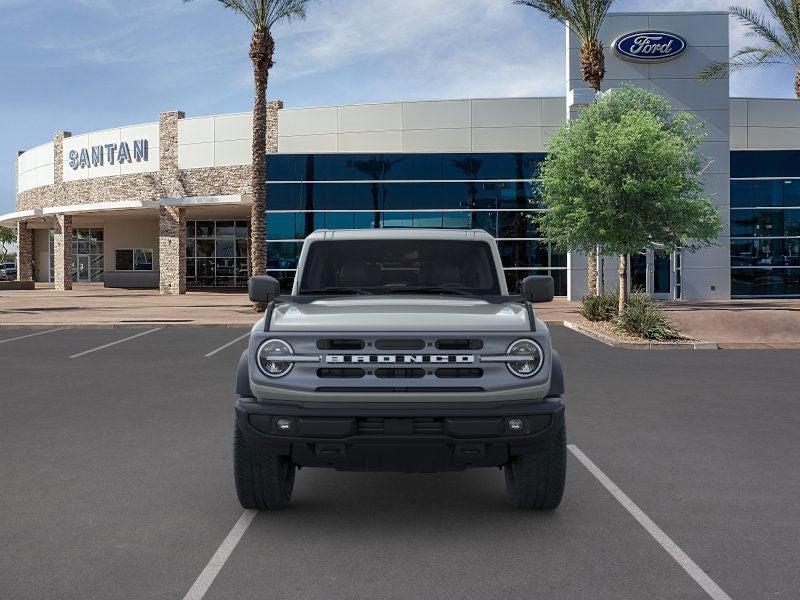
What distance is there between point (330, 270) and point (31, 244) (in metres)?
57.2

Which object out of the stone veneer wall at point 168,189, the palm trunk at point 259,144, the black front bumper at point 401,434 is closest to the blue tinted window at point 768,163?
the stone veneer wall at point 168,189

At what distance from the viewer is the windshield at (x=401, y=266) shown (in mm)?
6496

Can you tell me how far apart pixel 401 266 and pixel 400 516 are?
206 cm

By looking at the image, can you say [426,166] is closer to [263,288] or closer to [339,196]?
[339,196]

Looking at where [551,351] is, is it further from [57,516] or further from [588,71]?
[588,71]

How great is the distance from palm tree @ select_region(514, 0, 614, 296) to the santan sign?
80.7 ft

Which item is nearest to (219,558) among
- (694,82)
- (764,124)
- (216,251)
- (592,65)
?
(592,65)

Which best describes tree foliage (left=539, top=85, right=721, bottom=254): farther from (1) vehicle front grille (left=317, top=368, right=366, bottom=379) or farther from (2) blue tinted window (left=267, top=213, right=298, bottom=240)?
(1) vehicle front grille (left=317, top=368, right=366, bottom=379)

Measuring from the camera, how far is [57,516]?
219 inches

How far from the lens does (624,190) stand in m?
22.4

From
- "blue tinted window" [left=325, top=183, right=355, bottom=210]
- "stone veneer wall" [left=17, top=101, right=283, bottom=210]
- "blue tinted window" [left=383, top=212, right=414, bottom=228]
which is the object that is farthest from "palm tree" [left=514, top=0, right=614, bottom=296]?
"stone veneer wall" [left=17, top=101, right=283, bottom=210]

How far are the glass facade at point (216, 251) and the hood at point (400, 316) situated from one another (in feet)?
153

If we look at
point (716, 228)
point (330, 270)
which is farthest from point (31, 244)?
point (330, 270)

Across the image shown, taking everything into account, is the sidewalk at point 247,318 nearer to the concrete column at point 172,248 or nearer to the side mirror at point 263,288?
the concrete column at point 172,248
